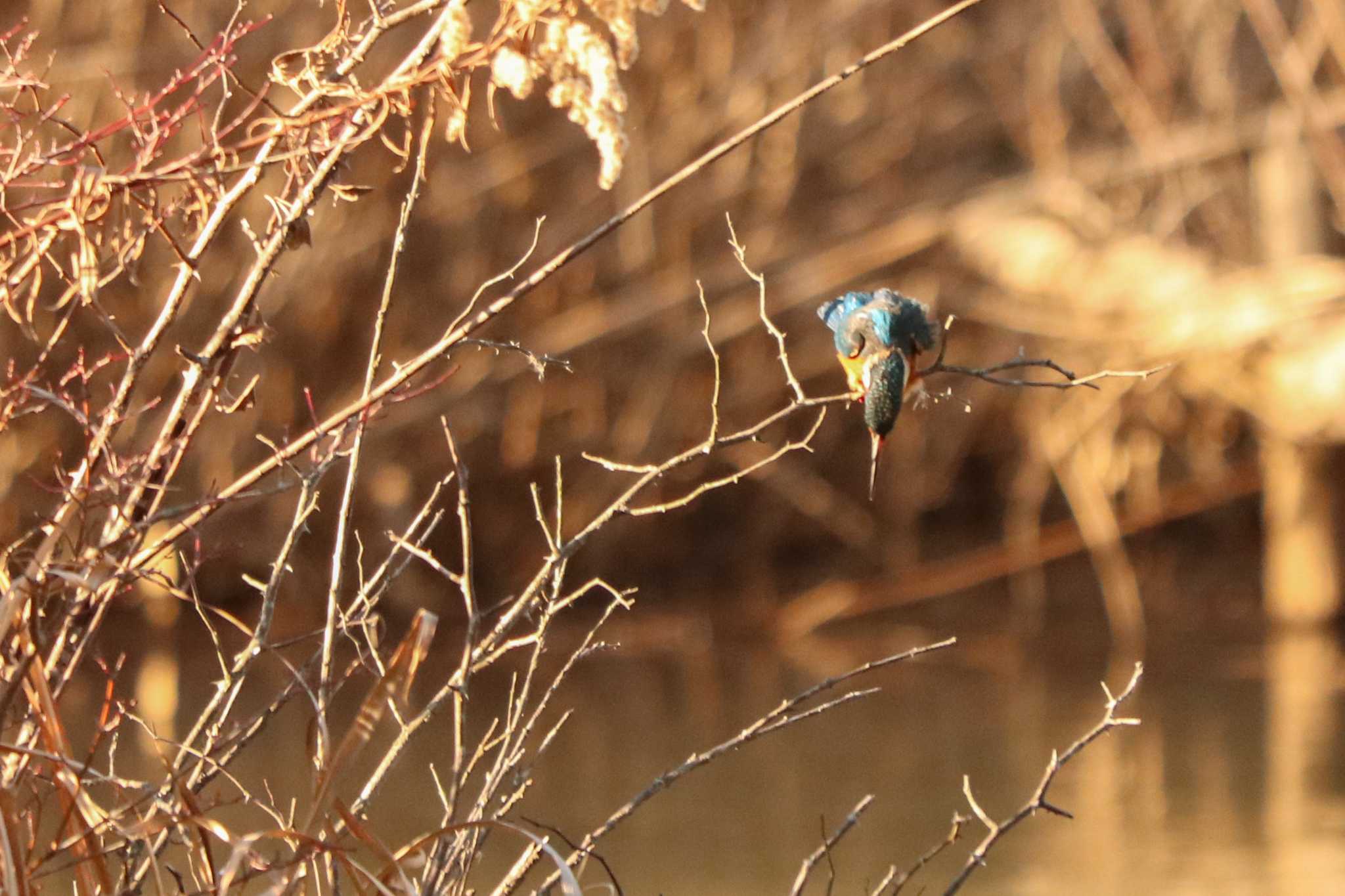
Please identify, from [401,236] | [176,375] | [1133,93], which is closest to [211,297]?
[176,375]

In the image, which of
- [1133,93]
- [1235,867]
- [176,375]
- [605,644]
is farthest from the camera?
[1133,93]

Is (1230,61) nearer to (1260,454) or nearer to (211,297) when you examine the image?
(1260,454)

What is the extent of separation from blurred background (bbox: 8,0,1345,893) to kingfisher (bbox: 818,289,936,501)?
2.60 m

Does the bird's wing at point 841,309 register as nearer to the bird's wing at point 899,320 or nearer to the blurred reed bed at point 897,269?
the bird's wing at point 899,320

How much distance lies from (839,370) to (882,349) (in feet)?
14.4

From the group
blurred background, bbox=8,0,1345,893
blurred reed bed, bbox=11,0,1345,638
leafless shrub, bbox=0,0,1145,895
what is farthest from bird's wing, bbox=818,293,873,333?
blurred reed bed, bbox=11,0,1345,638

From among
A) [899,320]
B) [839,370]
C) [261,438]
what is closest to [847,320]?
[899,320]

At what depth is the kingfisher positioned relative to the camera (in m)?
1.72

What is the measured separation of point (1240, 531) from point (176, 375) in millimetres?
4114

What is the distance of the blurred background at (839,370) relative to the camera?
500 cm

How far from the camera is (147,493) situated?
173 centimetres

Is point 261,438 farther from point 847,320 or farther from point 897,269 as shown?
point 897,269

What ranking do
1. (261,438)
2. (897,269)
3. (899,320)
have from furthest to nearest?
1. (897,269)
2. (899,320)
3. (261,438)

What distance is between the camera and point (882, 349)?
1767 millimetres
